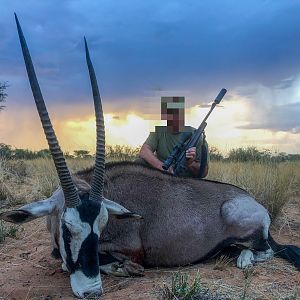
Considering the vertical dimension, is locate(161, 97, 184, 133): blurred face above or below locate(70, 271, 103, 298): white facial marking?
above

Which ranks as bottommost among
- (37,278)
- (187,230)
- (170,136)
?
(37,278)

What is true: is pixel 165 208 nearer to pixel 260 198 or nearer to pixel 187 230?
pixel 187 230

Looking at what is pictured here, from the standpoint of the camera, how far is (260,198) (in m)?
8.27

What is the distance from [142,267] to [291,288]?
1.42 metres

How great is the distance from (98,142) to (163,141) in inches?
106

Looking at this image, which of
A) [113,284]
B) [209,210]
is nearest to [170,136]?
[209,210]

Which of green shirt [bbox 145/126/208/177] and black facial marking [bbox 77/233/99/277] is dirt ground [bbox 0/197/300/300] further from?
green shirt [bbox 145/126/208/177]

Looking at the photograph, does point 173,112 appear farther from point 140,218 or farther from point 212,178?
point 212,178

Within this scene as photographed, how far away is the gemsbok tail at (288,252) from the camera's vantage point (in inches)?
220

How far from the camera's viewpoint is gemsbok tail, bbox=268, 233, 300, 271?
220 inches

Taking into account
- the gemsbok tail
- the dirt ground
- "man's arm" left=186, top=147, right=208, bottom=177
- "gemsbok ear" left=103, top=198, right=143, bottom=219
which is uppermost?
"man's arm" left=186, top=147, right=208, bottom=177

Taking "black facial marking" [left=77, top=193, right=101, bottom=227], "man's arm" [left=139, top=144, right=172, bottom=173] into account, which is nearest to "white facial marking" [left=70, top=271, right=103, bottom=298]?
"black facial marking" [left=77, top=193, right=101, bottom=227]

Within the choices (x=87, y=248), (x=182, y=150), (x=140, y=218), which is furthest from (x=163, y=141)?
(x=87, y=248)

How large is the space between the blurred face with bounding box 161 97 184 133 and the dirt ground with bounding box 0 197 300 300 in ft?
7.16
